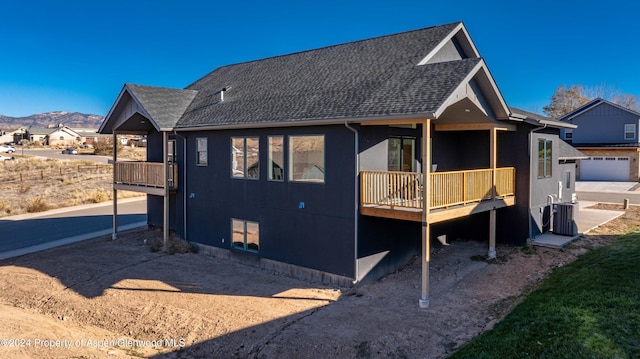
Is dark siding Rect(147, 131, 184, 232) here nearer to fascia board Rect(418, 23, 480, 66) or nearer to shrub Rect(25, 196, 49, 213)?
fascia board Rect(418, 23, 480, 66)

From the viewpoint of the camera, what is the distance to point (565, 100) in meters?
58.9

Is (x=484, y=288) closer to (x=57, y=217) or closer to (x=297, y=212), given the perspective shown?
(x=297, y=212)

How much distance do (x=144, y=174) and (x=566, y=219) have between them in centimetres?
1551

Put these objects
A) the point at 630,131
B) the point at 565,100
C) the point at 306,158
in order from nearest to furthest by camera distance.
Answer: the point at 306,158 → the point at 630,131 → the point at 565,100

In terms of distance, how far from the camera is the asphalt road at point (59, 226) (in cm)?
1796

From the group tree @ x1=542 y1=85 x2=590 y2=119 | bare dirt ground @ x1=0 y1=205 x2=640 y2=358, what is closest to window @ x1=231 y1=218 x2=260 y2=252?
bare dirt ground @ x1=0 y1=205 x2=640 y2=358

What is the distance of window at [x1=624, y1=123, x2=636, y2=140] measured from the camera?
35125 millimetres

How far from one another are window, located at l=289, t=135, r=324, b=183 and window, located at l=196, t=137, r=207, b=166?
4.28 metres

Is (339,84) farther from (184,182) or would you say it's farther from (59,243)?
(59,243)

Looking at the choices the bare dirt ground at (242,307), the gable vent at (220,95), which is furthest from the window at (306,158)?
the gable vent at (220,95)

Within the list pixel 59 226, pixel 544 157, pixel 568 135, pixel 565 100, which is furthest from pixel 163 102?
pixel 565 100

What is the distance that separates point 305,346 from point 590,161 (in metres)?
36.9

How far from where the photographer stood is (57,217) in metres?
24.4

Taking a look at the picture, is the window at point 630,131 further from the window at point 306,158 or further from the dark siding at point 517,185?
the window at point 306,158
